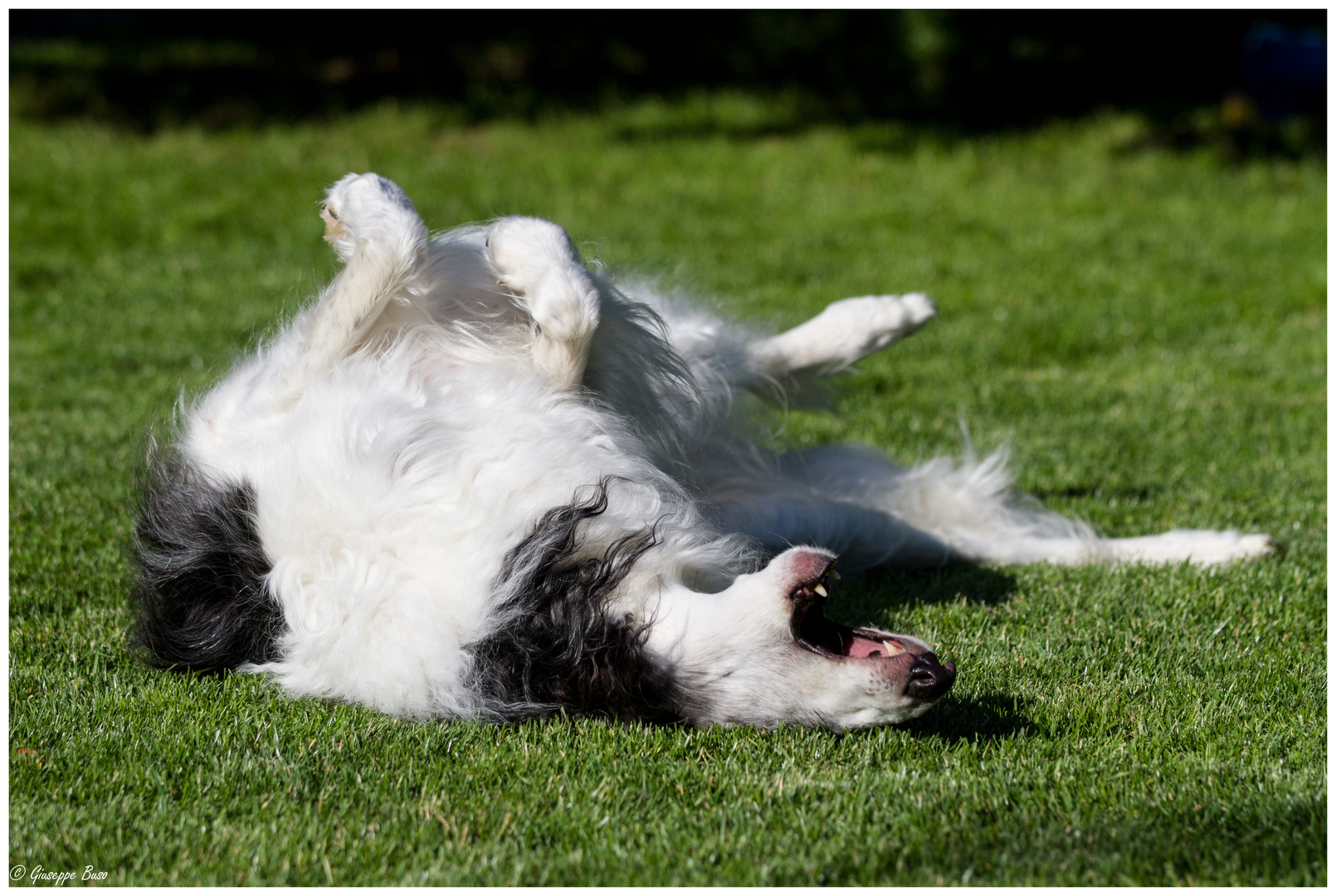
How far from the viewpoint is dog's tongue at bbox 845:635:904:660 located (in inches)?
112

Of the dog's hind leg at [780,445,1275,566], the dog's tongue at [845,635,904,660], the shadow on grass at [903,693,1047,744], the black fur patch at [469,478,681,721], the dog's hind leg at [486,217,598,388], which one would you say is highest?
the dog's hind leg at [486,217,598,388]

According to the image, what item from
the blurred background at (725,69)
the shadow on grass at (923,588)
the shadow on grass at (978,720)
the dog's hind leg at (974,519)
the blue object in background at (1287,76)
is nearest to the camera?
the shadow on grass at (978,720)

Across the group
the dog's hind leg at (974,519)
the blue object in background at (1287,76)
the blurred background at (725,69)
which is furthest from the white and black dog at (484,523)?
the blue object in background at (1287,76)

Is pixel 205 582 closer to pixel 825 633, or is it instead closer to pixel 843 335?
pixel 825 633

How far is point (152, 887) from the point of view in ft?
8.00

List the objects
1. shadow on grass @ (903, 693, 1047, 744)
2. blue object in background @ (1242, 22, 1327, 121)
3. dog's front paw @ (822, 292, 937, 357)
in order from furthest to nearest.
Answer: blue object in background @ (1242, 22, 1327, 121) < dog's front paw @ (822, 292, 937, 357) < shadow on grass @ (903, 693, 1047, 744)

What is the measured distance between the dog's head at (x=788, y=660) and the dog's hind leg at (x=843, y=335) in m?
1.87

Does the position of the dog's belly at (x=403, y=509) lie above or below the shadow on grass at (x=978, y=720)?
above

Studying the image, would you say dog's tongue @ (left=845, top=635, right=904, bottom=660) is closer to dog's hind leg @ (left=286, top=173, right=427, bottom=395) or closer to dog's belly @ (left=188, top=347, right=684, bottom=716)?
dog's belly @ (left=188, top=347, right=684, bottom=716)

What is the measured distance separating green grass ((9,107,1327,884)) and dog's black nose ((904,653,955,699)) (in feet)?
0.75

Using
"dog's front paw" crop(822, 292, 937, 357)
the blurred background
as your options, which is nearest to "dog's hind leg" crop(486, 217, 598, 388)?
"dog's front paw" crop(822, 292, 937, 357)

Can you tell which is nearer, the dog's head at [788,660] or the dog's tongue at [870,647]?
the dog's head at [788,660]

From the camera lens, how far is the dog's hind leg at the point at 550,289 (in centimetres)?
334

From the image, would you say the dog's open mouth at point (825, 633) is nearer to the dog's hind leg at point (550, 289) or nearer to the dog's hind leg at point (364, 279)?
the dog's hind leg at point (550, 289)
